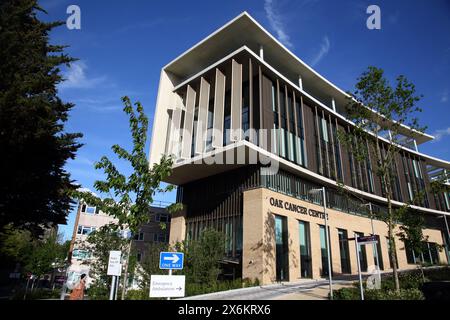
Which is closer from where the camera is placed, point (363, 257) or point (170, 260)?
point (170, 260)

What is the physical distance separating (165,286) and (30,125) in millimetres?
13314

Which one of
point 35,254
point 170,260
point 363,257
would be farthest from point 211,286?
point 35,254

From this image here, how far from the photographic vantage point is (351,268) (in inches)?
1280

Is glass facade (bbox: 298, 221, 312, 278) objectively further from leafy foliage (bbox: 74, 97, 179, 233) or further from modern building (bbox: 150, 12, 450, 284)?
leafy foliage (bbox: 74, 97, 179, 233)

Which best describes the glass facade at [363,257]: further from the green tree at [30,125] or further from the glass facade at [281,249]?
the green tree at [30,125]

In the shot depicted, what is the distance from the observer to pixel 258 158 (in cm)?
2667

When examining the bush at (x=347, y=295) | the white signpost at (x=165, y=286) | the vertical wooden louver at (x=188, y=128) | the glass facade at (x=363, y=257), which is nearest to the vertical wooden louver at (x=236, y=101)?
the vertical wooden louver at (x=188, y=128)

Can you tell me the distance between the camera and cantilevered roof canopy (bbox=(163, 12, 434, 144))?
99.7ft

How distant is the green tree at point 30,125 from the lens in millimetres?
16141

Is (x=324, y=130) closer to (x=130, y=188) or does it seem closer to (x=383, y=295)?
(x=383, y=295)

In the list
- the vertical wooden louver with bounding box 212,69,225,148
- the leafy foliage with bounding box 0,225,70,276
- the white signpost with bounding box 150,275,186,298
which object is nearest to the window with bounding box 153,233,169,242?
the leafy foliage with bounding box 0,225,70,276

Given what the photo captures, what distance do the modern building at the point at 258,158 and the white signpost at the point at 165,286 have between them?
1466 centimetres
